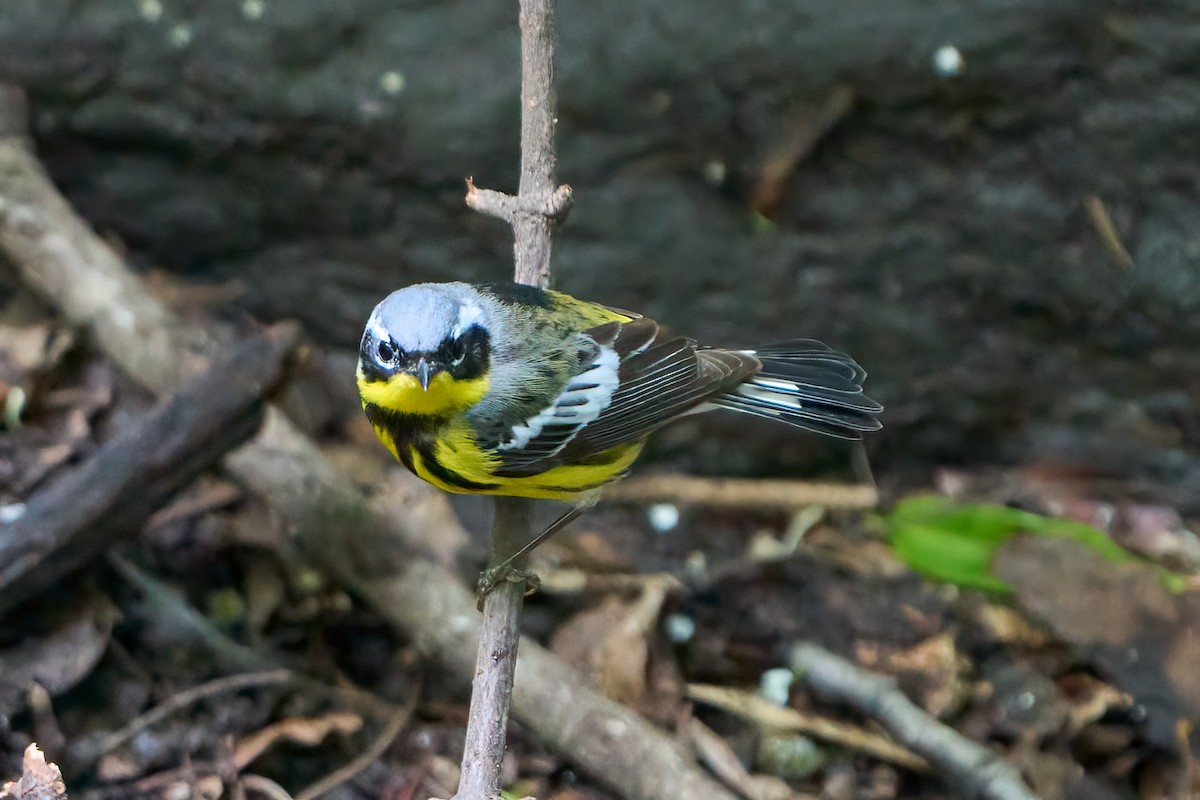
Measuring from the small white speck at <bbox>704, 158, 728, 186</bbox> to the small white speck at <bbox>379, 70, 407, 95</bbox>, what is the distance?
3.36 feet

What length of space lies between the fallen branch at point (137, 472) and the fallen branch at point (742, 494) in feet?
4.99

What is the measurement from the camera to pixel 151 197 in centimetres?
405

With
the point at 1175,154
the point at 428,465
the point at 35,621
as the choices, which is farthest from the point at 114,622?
the point at 1175,154

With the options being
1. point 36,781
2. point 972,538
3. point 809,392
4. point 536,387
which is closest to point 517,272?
point 536,387

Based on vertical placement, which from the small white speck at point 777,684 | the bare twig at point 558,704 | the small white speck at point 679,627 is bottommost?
the small white speck at point 777,684

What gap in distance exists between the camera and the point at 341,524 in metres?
3.29

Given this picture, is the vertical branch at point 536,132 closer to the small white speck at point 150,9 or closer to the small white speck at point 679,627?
the small white speck at point 679,627

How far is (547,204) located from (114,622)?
1.61 m

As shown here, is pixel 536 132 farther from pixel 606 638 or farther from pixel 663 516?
pixel 663 516

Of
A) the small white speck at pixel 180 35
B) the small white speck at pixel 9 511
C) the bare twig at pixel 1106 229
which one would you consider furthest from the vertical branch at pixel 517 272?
the bare twig at pixel 1106 229

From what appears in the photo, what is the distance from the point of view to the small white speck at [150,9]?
3.69 m

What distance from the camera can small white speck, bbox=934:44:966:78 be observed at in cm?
354

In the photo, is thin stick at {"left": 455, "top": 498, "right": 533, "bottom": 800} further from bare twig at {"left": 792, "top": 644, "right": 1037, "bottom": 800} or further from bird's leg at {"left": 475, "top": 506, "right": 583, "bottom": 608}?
bare twig at {"left": 792, "top": 644, "right": 1037, "bottom": 800}

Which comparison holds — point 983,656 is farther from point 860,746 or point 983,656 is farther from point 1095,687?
point 860,746
